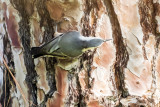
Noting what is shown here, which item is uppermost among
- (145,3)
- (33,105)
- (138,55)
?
(145,3)

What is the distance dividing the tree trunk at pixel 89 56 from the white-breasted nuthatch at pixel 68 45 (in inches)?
1.1

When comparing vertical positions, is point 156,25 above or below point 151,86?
above

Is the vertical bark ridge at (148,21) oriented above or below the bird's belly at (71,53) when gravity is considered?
above

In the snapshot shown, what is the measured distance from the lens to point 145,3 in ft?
2.87

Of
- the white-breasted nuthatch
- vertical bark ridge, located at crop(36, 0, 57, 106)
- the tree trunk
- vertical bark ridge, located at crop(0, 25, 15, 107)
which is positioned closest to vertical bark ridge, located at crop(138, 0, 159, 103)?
the tree trunk

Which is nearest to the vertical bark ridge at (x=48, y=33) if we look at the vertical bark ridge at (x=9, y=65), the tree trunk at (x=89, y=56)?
the tree trunk at (x=89, y=56)

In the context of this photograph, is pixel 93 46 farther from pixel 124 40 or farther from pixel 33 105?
pixel 33 105

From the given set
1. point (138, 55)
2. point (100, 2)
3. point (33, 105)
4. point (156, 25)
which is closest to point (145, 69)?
point (138, 55)

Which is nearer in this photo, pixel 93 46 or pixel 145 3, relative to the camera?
pixel 93 46

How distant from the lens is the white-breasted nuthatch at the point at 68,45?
0.76 meters

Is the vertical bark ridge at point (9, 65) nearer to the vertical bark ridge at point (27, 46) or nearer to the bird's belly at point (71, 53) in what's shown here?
the vertical bark ridge at point (27, 46)

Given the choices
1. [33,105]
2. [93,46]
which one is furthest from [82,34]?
[33,105]

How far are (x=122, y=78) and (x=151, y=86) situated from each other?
4.1 inches

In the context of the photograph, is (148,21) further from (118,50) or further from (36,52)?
(36,52)
